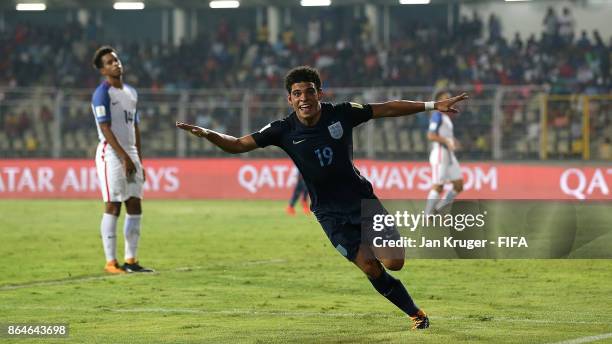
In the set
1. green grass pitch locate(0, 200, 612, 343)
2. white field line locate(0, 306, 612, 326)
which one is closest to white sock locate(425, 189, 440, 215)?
green grass pitch locate(0, 200, 612, 343)

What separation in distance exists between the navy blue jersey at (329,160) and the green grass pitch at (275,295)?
0.97 metres

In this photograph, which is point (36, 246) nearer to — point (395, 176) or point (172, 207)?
point (172, 207)

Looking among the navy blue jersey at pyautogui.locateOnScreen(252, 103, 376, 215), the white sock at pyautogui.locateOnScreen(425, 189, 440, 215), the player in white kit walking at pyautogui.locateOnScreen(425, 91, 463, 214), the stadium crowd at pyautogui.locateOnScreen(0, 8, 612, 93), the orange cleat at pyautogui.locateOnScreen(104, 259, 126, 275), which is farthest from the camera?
the stadium crowd at pyautogui.locateOnScreen(0, 8, 612, 93)

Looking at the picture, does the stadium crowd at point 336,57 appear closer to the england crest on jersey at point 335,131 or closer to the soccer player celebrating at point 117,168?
the soccer player celebrating at point 117,168

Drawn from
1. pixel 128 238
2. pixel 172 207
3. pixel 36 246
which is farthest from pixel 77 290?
pixel 172 207

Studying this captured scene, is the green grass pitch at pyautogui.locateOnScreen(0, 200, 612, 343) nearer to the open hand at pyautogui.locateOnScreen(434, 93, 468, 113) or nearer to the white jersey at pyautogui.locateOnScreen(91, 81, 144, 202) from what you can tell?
the white jersey at pyautogui.locateOnScreen(91, 81, 144, 202)

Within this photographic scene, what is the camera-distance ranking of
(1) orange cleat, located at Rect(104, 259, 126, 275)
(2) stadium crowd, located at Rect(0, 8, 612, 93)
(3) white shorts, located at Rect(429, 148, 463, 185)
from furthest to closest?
(2) stadium crowd, located at Rect(0, 8, 612, 93), (3) white shorts, located at Rect(429, 148, 463, 185), (1) orange cleat, located at Rect(104, 259, 126, 275)

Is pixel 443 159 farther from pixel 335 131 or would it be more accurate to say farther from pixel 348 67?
pixel 348 67

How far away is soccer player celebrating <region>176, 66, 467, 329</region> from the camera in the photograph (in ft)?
27.3

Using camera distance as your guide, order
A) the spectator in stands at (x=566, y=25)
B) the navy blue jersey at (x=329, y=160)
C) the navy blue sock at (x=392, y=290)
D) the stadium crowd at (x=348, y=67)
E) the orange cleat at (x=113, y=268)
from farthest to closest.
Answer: the spectator in stands at (x=566, y=25)
the stadium crowd at (x=348, y=67)
the orange cleat at (x=113, y=268)
the navy blue jersey at (x=329, y=160)
the navy blue sock at (x=392, y=290)

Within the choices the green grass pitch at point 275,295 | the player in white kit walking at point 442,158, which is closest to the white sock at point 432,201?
the player in white kit walking at point 442,158

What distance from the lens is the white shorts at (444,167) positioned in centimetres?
1855

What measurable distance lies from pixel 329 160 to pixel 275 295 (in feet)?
8.68

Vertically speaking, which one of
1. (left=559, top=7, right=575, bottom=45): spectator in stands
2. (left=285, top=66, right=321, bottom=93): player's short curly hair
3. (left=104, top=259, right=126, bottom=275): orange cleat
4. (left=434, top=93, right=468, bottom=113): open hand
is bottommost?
(left=104, top=259, right=126, bottom=275): orange cleat
